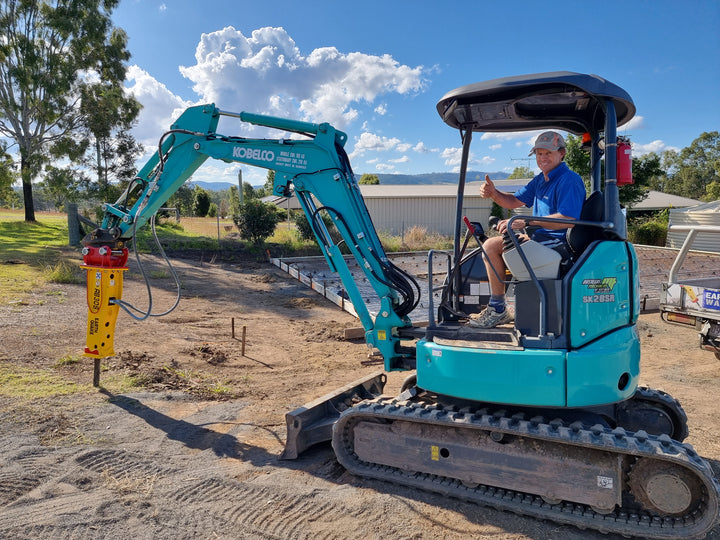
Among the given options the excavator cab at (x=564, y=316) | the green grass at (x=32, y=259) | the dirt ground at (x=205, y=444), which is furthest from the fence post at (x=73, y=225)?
the excavator cab at (x=564, y=316)

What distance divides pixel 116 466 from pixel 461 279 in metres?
3.24

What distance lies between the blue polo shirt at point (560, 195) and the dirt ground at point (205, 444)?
2192mm

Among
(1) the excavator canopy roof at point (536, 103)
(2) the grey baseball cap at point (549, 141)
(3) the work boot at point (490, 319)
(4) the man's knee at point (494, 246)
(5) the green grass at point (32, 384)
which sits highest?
(1) the excavator canopy roof at point (536, 103)

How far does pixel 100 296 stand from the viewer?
5605 millimetres

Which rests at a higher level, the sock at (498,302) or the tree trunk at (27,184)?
Result: the tree trunk at (27,184)

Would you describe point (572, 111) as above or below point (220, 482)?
above

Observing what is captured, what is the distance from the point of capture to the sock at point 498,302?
4.11 meters

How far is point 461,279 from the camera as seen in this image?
171 inches

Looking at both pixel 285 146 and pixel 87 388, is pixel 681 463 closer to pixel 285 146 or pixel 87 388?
pixel 285 146

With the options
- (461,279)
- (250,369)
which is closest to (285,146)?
(461,279)

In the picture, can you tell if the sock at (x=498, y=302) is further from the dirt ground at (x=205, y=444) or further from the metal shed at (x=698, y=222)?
the metal shed at (x=698, y=222)

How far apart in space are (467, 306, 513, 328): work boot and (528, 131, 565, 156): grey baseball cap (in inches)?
51.6

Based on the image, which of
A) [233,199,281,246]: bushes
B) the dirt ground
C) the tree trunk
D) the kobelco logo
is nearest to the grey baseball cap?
the kobelco logo

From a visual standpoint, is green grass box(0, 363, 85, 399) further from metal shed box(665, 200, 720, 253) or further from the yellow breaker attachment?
metal shed box(665, 200, 720, 253)
